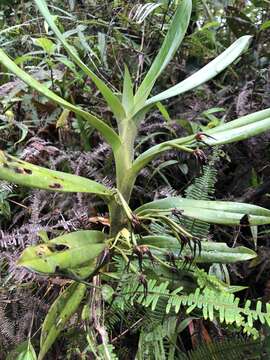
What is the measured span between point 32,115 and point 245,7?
935 millimetres

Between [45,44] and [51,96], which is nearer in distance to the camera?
[51,96]

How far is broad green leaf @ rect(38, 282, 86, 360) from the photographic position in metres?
0.66

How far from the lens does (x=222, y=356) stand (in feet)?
2.25

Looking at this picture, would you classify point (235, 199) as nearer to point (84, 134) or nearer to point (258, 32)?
point (84, 134)

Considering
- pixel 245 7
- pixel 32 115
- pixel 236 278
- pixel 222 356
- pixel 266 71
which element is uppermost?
pixel 245 7

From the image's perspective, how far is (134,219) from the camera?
0.61 metres

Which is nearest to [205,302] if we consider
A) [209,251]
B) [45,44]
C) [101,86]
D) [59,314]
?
[209,251]

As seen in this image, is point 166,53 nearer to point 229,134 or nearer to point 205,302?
point 229,134

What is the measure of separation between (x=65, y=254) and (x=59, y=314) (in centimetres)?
15

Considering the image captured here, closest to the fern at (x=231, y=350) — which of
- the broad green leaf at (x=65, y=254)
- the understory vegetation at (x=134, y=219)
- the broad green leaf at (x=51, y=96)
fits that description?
the understory vegetation at (x=134, y=219)

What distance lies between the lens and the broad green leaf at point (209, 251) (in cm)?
70

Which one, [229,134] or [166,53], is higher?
[166,53]

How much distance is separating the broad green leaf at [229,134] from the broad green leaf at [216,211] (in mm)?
80

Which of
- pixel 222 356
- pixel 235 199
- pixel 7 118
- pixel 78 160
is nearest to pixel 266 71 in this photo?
pixel 235 199
